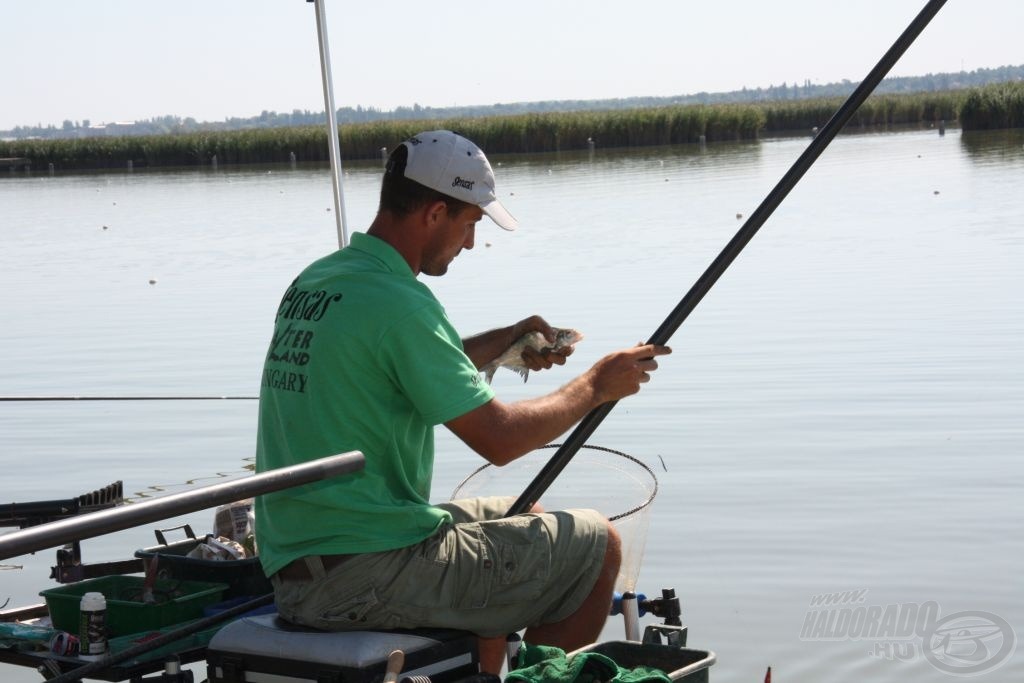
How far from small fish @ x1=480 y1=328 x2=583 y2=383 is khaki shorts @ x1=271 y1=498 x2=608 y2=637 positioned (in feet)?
2.05

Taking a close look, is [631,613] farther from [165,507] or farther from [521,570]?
[165,507]

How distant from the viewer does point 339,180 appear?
5.66 meters

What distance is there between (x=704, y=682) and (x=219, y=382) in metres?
8.00

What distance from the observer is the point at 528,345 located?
151 inches

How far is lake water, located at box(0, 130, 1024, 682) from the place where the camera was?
5.61 metres

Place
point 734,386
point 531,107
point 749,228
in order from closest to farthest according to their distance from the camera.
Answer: point 749,228, point 734,386, point 531,107

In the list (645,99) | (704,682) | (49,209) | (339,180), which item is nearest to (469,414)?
(704,682)

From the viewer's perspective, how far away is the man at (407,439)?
3.02 metres

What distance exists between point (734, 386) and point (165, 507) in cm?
750

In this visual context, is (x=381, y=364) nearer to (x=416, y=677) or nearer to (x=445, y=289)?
(x=416, y=677)

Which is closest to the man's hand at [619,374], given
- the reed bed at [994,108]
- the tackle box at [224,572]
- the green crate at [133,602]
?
the tackle box at [224,572]

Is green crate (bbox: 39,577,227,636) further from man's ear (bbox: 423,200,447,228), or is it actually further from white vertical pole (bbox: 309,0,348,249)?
white vertical pole (bbox: 309,0,348,249)

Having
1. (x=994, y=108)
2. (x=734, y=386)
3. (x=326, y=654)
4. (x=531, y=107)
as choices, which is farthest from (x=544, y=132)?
(x=531, y=107)

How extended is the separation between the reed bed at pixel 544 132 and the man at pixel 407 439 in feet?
127
